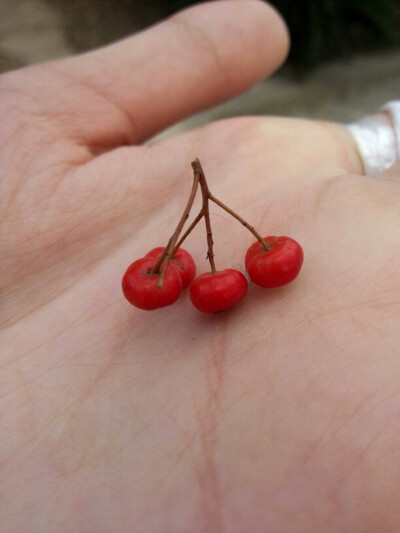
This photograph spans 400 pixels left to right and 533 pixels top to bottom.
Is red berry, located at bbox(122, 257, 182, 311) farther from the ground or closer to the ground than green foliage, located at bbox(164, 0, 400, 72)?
farther from the ground

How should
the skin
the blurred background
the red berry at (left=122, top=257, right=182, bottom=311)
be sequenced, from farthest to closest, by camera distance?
the blurred background
the red berry at (left=122, top=257, right=182, bottom=311)
the skin

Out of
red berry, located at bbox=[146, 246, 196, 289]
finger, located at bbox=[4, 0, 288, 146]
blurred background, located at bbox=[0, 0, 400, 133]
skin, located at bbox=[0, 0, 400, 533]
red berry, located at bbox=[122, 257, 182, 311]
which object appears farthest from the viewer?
blurred background, located at bbox=[0, 0, 400, 133]

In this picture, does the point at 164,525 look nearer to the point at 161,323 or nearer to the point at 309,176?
the point at 161,323

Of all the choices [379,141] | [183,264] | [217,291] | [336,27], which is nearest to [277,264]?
[217,291]

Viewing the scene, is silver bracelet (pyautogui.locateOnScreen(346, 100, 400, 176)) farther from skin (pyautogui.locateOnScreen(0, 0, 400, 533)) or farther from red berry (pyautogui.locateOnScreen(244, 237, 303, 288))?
red berry (pyautogui.locateOnScreen(244, 237, 303, 288))

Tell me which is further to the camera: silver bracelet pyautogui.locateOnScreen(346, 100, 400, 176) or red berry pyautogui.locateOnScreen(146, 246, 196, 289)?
silver bracelet pyautogui.locateOnScreen(346, 100, 400, 176)

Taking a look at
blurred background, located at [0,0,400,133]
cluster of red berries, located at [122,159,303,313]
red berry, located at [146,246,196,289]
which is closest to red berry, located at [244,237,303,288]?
cluster of red berries, located at [122,159,303,313]

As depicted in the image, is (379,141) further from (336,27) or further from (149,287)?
(336,27)

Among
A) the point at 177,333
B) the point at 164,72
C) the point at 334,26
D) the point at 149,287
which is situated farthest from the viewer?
the point at 334,26
